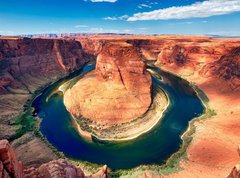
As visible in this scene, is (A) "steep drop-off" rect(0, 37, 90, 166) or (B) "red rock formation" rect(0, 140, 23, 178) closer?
(B) "red rock formation" rect(0, 140, 23, 178)

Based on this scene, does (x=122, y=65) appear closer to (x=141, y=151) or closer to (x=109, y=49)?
(x=109, y=49)

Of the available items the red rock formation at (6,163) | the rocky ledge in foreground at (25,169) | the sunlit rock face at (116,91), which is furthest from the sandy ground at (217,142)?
the red rock formation at (6,163)

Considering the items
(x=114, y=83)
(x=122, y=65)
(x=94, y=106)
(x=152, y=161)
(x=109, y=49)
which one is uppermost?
(x=109, y=49)

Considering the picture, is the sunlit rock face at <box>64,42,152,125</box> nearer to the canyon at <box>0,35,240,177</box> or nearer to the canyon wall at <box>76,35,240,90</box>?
the canyon at <box>0,35,240,177</box>

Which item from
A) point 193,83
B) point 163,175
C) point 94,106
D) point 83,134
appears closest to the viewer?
point 163,175

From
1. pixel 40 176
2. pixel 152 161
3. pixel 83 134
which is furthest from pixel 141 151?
pixel 40 176

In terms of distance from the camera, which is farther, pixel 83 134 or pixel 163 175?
pixel 83 134

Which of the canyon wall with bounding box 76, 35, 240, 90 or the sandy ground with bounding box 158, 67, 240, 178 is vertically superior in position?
the canyon wall with bounding box 76, 35, 240, 90

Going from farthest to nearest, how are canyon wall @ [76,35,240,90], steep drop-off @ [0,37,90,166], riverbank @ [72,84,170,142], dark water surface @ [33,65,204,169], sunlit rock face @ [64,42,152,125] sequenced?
1. canyon wall @ [76,35,240,90]
2. sunlit rock face @ [64,42,152,125]
3. riverbank @ [72,84,170,142]
4. steep drop-off @ [0,37,90,166]
5. dark water surface @ [33,65,204,169]

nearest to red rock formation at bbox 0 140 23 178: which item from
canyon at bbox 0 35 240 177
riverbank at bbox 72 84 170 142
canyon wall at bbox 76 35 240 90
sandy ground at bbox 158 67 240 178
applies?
canyon at bbox 0 35 240 177
